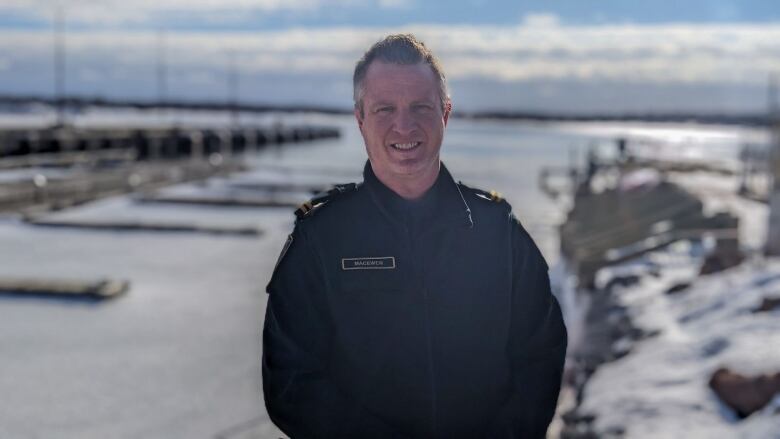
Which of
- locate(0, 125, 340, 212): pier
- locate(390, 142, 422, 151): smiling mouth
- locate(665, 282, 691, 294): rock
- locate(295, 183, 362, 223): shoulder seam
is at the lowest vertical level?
locate(0, 125, 340, 212): pier

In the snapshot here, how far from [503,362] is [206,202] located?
16671 mm

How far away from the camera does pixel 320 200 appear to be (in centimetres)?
210

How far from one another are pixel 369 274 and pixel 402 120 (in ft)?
1.25

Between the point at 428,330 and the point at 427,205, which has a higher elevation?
the point at 427,205

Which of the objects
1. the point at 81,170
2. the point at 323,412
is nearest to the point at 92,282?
the point at 323,412

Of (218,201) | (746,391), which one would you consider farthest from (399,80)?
(218,201)

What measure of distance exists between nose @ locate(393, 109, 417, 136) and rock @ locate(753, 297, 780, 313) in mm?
5746

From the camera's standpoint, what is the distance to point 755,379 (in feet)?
16.3

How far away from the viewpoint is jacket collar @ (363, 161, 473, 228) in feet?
6.70

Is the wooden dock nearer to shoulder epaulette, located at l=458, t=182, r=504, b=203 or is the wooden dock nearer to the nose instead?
shoulder epaulette, located at l=458, t=182, r=504, b=203

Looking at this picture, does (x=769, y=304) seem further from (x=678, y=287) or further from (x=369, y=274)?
(x=369, y=274)

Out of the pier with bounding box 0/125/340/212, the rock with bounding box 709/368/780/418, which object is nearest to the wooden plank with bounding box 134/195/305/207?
the pier with bounding box 0/125/340/212

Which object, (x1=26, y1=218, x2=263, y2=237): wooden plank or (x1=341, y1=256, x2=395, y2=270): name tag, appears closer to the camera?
(x1=341, y1=256, x2=395, y2=270): name tag

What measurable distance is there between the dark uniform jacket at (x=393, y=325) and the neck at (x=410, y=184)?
2 centimetres
